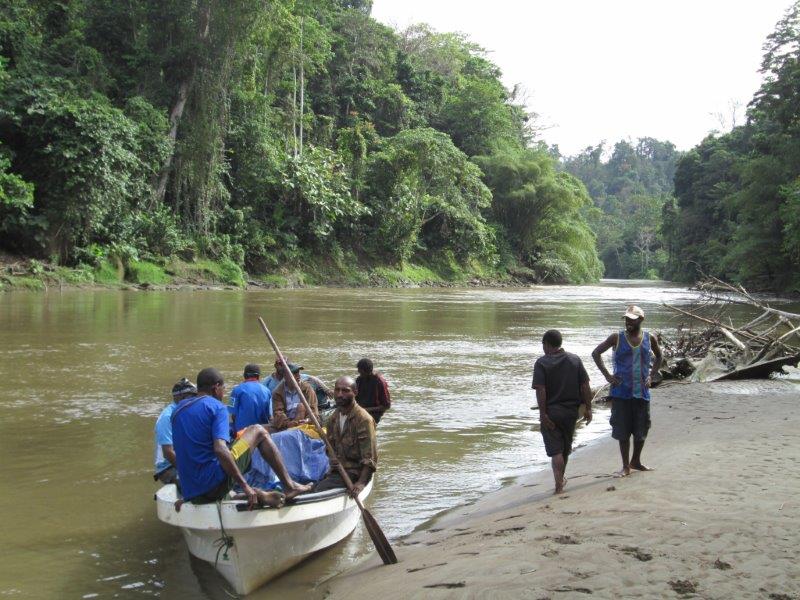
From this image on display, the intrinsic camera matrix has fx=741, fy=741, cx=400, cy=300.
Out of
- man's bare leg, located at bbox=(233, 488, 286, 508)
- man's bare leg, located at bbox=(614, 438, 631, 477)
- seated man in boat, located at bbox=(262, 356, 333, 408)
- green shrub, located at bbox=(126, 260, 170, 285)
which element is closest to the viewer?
man's bare leg, located at bbox=(233, 488, 286, 508)

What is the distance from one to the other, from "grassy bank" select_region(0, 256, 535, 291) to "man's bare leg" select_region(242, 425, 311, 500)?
25.2 metres

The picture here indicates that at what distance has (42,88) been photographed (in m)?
28.2

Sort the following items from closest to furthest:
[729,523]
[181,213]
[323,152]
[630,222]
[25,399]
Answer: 1. [729,523]
2. [25,399]
3. [181,213]
4. [323,152]
5. [630,222]

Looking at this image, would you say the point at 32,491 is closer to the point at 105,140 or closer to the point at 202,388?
the point at 202,388

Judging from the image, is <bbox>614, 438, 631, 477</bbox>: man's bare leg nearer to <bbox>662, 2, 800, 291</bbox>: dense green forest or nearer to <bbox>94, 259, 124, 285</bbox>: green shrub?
<bbox>94, 259, 124, 285</bbox>: green shrub

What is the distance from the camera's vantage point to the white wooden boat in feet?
16.1

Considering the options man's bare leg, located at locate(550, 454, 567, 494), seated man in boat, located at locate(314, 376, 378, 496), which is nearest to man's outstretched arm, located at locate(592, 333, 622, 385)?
man's bare leg, located at locate(550, 454, 567, 494)

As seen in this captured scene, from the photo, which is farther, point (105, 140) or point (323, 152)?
point (323, 152)

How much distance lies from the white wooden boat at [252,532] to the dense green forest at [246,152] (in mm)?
25138

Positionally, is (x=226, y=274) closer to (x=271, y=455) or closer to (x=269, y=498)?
(x=271, y=455)

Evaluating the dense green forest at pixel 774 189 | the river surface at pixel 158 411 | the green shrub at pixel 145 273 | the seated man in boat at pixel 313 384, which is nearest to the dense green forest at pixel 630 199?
the dense green forest at pixel 774 189

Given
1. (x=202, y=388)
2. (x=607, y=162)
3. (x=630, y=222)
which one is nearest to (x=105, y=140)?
(x=202, y=388)

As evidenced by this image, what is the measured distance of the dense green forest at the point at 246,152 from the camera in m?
28.5

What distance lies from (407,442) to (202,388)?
4258mm
